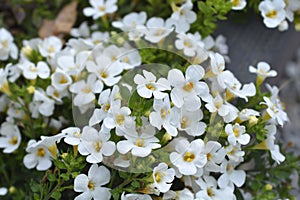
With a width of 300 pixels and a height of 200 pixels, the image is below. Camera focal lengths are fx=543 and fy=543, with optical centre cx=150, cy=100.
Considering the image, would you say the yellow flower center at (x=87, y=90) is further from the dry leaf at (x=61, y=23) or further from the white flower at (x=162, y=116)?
the dry leaf at (x=61, y=23)

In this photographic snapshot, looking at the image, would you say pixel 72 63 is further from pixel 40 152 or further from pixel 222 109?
pixel 222 109

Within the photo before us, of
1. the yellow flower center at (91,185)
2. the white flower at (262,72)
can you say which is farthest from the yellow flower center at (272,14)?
the yellow flower center at (91,185)

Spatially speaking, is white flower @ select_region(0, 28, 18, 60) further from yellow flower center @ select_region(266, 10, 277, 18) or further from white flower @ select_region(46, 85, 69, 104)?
yellow flower center @ select_region(266, 10, 277, 18)

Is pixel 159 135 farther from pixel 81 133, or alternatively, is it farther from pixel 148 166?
pixel 81 133

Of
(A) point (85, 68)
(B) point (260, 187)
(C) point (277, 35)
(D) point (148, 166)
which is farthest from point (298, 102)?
(D) point (148, 166)

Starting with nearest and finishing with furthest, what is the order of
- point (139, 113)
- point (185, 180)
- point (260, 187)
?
point (139, 113) < point (185, 180) < point (260, 187)
